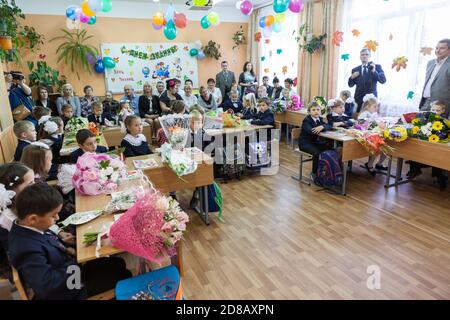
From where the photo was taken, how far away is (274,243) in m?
2.96

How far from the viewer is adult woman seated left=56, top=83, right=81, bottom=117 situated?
6074 millimetres

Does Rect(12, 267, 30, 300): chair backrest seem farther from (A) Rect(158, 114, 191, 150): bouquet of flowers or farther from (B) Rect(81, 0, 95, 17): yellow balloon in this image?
(B) Rect(81, 0, 95, 17): yellow balloon

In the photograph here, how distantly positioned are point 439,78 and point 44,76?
7.38m

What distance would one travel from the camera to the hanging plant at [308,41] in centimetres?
667

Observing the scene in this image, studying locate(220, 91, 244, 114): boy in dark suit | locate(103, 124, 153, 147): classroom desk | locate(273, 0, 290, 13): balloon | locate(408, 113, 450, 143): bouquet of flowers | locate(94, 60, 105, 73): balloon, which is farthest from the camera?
locate(94, 60, 105, 73): balloon

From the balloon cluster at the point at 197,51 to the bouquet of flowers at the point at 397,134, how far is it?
604cm

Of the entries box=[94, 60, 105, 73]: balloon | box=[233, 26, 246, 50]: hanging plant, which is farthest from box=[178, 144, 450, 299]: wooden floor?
box=[233, 26, 246, 50]: hanging plant

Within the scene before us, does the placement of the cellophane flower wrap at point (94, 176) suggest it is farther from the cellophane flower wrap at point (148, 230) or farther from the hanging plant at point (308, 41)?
the hanging plant at point (308, 41)

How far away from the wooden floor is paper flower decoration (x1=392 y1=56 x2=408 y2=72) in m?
2.11

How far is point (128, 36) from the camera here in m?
7.93

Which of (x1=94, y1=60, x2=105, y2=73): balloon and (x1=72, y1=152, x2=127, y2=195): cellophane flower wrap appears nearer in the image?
(x1=72, y1=152, x2=127, y2=195): cellophane flower wrap

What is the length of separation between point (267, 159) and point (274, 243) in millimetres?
2189

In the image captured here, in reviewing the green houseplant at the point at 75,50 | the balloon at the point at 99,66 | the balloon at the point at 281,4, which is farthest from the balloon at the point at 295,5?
the green houseplant at the point at 75,50

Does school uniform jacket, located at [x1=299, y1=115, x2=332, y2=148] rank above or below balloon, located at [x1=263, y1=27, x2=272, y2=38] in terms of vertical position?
below
